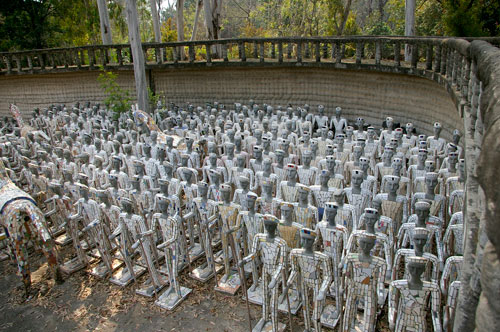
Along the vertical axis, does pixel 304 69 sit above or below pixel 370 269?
above

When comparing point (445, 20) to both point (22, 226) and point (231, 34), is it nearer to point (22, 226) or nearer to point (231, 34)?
point (22, 226)

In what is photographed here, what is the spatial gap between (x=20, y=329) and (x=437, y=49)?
11002 mm

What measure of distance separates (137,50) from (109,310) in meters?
9.92

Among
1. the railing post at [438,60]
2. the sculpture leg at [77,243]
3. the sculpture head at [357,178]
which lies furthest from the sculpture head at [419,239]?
the railing post at [438,60]

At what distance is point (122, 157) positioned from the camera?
10.4 m

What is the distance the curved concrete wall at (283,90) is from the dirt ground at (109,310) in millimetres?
7098

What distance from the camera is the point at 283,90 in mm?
16828

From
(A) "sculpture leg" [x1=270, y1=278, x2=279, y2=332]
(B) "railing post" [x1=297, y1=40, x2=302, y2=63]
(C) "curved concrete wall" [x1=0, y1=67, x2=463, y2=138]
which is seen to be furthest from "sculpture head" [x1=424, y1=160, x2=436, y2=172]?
(B) "railing post" [x1=297, y1=40, x2=302, y2=63]

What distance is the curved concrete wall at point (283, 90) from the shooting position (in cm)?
1255

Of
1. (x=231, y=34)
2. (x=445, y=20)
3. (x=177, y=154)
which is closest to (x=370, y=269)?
(x=177, y=154)

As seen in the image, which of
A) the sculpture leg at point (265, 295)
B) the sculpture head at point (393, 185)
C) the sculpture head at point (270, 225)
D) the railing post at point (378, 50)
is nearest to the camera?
the sculpture head at point (270, 225)

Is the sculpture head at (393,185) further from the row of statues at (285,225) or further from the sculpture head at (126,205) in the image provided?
the sculpture head at (126,205)

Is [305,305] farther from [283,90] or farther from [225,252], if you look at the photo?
[283,90]

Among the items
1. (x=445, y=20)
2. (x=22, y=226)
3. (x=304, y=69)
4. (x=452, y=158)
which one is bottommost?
(x=22, y=226)
